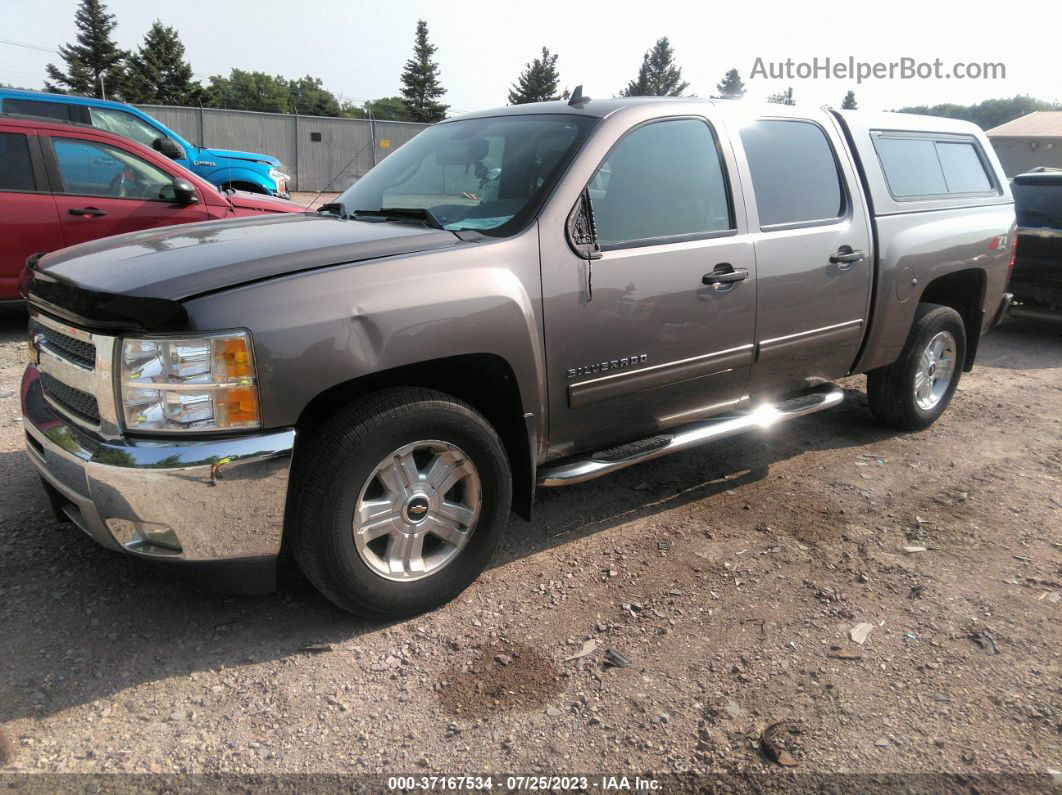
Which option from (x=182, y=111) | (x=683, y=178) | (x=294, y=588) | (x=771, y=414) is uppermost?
(x=182, y=111)

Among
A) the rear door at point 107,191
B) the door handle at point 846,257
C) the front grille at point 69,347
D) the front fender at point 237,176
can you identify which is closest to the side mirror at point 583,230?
the door handle at point 846,257

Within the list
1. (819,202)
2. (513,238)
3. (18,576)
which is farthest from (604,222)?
(18,576)

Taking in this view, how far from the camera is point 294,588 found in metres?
3.07

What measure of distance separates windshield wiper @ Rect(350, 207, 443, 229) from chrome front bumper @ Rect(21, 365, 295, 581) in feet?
3.61

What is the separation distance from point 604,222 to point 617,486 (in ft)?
5.05

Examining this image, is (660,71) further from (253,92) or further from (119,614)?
(119,614)

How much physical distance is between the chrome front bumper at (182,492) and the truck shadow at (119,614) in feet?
0.66

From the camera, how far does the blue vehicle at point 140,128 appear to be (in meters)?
9.13

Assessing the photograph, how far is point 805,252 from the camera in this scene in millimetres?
3826

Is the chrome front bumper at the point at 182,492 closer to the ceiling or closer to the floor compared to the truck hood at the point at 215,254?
closer to the floor

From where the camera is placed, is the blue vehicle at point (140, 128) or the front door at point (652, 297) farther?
the blue vehicle at point (140, 128)

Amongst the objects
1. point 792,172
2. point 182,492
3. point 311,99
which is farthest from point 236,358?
point 311,99

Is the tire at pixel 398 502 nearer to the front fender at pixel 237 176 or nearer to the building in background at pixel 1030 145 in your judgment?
the front fender at pixel 237 176

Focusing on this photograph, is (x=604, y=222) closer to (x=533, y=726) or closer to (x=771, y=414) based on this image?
(x=771, y=414)
